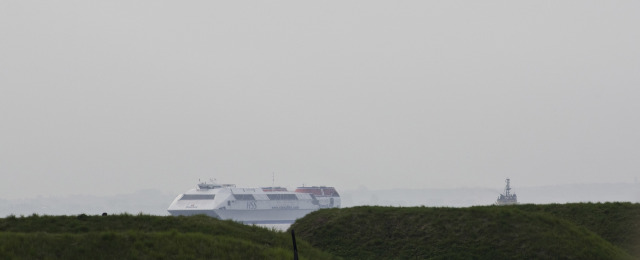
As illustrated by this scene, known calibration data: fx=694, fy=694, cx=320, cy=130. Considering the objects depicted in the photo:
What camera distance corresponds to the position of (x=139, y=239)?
25000 mm

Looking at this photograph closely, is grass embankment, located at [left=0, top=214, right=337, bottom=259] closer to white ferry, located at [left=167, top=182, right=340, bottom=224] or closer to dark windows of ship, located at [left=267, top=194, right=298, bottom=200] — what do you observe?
white ferry, located at [left=167, top=182, right=340, bottom=224]

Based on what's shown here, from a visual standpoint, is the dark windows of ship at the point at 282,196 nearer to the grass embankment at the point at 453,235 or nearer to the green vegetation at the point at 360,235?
the green vegetation at the point at 360,235

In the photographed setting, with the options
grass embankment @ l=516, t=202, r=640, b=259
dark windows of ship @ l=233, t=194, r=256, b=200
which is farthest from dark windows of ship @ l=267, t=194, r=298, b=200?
grass embankment @ l=516, t=202, r=640, b=259

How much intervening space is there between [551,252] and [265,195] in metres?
153

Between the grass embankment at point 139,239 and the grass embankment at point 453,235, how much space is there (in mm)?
6567

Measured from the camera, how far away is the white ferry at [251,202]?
170m

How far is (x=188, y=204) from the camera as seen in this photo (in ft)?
564

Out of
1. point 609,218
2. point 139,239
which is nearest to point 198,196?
point 609,218

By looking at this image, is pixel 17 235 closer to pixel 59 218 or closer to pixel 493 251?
pixel 59 218

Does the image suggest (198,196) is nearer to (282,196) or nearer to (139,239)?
(282,196)

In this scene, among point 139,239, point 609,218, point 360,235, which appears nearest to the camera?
point 139,239

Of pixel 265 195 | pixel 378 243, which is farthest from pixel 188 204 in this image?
pixel 378 243

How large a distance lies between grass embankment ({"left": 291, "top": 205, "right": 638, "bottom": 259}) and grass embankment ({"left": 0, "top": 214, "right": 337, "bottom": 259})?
6567 millimetres

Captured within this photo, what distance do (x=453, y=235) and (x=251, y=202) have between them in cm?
14430
